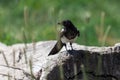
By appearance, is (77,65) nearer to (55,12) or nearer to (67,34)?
(67,34)

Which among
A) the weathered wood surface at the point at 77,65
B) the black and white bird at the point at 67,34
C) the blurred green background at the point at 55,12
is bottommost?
the weathered wood surface at the point at 77,65

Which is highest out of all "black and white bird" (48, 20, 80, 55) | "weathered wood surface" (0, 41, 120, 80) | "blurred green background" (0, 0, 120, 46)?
"blurred green background" (0, 0, 120, 46)

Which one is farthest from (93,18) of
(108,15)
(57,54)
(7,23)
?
(57,54)

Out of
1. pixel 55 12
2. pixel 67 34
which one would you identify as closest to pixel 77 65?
pixel 67 34

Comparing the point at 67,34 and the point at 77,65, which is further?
the point at 67,34

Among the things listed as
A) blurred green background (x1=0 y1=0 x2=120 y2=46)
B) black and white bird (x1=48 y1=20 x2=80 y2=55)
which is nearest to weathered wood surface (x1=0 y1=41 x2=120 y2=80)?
black and white bird (x1=48 y1=20 x2=80 y2=55)

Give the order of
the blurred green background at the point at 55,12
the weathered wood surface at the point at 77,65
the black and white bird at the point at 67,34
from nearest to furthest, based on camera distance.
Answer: the weathered wood surface at the point at 77,65 < the black and white bird at the point at 67,34 < the blurred green background at the point at 55,12

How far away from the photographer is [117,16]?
17.1 m

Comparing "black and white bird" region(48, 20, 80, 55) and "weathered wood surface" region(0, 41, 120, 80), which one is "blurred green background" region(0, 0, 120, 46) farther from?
"weathered wood surface" region(0, 41, 120, 80)

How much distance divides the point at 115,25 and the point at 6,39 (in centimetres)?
450

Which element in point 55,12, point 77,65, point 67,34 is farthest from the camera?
point 55,12

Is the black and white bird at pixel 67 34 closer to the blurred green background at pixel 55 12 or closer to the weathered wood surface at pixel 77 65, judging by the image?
the weathered wood surface at pixel 77 65

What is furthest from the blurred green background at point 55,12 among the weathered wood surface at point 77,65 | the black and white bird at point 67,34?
the weathered wood surface at point 77,65

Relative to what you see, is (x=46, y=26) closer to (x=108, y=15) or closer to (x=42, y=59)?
(x=108, y=15)
